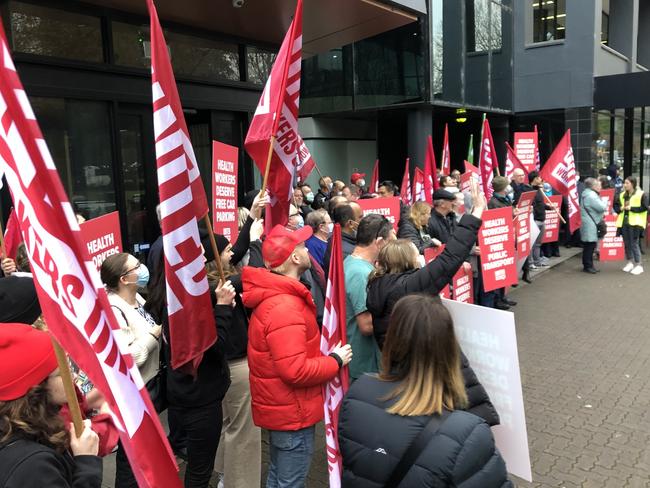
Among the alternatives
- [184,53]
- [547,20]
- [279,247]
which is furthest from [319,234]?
[547,20]

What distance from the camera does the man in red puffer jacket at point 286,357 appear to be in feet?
9.67

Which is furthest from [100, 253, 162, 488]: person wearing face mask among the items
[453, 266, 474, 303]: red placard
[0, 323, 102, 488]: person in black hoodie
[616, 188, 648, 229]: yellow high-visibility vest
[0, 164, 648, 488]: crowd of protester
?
[616, 188, 648, 229]: yellow high-visibility vest

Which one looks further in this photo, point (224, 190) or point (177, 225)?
point (224, 190)

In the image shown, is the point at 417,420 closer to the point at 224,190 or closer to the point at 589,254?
the point at 224,190

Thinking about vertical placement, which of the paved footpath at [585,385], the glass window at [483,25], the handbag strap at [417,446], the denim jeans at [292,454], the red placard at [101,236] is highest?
the glass window at [483,25]

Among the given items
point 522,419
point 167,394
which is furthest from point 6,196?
point 522,419

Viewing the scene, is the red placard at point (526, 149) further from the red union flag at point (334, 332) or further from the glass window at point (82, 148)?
the red union flag at point (334, 332)

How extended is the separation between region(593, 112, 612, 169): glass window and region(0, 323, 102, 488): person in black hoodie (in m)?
17.8

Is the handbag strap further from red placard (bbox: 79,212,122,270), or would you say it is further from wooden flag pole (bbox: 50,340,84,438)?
red placard (bbox: 79,212,122,270)

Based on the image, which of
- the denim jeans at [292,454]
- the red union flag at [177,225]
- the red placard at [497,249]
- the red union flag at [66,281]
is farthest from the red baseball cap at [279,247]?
the red placard at [497,249]

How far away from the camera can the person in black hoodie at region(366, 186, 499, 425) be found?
338 cm

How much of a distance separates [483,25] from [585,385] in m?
14.4

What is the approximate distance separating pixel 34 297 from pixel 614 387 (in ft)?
17.5

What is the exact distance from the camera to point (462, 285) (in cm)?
580
